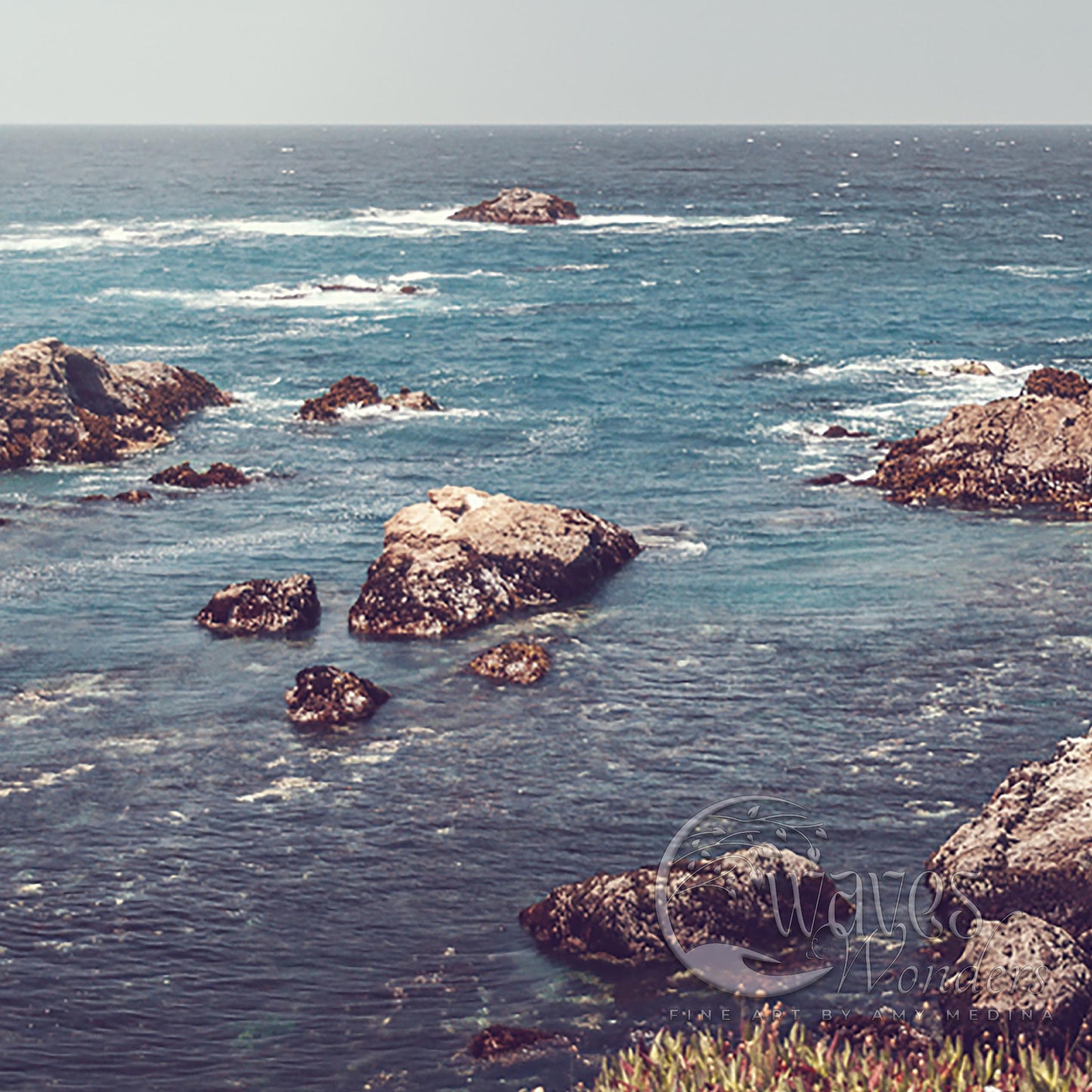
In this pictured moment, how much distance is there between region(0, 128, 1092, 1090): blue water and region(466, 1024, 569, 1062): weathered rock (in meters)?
0.37

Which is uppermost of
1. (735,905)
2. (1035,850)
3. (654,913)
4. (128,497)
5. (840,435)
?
(840,435)

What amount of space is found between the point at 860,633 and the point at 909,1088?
92.2ft

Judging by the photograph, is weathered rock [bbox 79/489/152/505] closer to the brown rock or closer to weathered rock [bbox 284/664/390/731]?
the brown rock

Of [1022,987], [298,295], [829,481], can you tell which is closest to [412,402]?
[829,481]

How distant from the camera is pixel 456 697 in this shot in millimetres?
37531

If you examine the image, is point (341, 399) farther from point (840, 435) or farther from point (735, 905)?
point (735, 905)

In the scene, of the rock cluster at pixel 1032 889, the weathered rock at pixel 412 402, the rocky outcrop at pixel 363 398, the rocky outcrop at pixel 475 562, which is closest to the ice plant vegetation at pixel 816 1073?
the rock cluster at pixel 1032 889

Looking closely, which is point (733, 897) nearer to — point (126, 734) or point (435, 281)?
point (126, 734)

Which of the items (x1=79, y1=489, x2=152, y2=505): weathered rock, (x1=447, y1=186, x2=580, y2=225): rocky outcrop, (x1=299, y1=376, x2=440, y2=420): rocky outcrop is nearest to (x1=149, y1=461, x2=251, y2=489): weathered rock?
(x1=79, y1=489, x2=152, y2=505): weathered rock

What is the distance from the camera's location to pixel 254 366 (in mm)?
82688

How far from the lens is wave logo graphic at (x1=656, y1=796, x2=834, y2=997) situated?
2462cm

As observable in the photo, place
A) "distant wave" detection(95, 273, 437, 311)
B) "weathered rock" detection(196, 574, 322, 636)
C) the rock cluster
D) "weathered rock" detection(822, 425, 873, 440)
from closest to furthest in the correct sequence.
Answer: the rock cluster → "weathered rock" detection(196, 574, 322, 636) → "weathered rock" detection(822, 425, 873, 440) → "distant wave" detection(95, 273, 437, 311)

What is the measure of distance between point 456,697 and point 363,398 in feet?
125


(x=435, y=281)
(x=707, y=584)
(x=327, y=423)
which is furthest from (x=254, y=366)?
(x=707, y=584)
